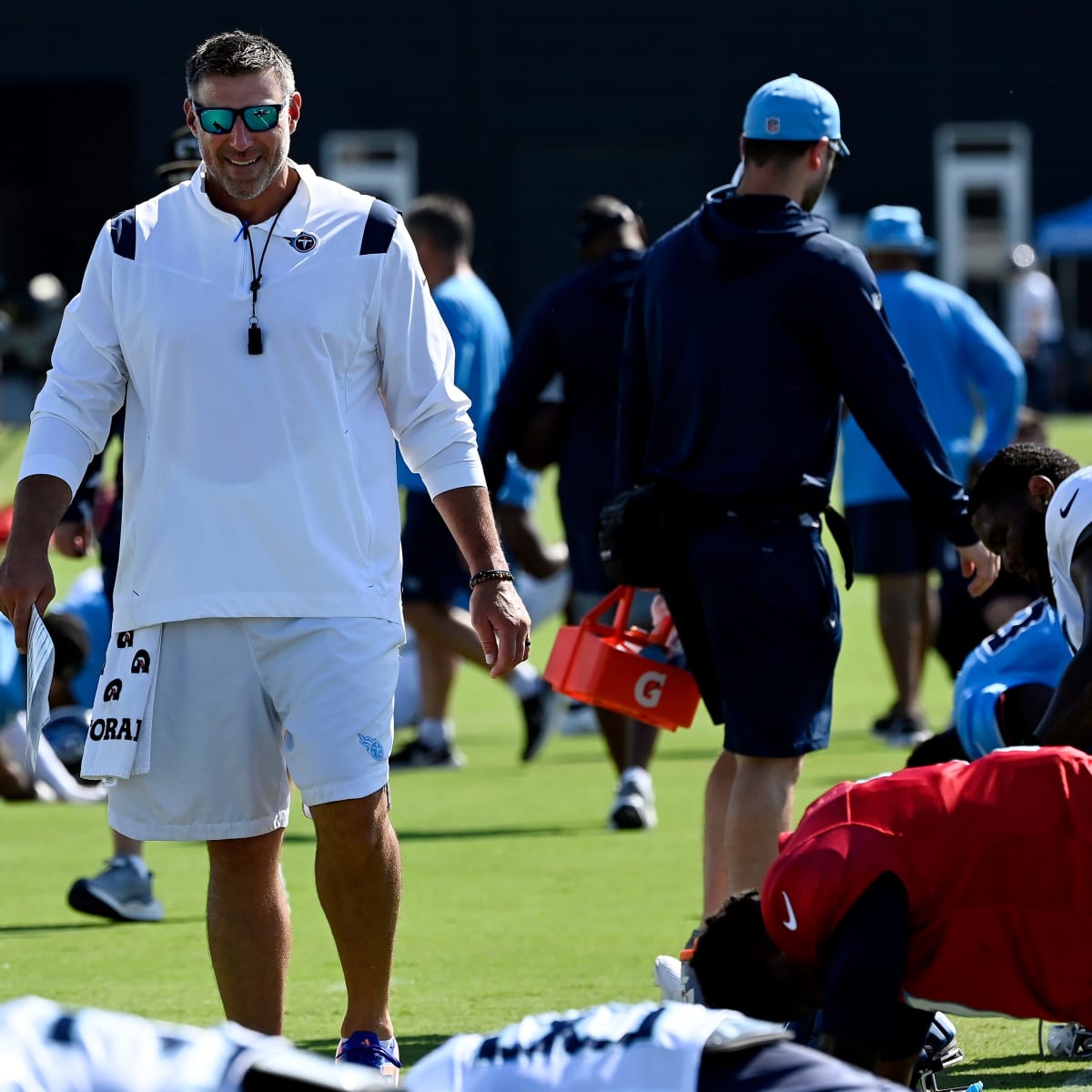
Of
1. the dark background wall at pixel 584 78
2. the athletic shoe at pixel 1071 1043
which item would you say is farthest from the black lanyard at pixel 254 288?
the dark background wall at pixel 584 78

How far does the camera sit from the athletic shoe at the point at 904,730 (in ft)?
32.6

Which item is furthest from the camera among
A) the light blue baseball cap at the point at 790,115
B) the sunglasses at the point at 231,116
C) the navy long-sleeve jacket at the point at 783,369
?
the light blue baseball cap at the point at 790,115

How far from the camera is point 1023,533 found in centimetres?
523

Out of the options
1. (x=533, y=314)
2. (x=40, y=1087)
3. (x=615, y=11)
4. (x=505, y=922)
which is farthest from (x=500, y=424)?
(x=615, y=11)

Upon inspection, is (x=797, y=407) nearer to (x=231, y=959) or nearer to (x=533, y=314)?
(x=231, y=959)

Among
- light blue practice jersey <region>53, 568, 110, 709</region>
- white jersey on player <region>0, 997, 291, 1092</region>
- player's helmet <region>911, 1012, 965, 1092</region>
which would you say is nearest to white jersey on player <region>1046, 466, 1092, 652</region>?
player's helmet <region>911, 1012, 965, 1092</region>

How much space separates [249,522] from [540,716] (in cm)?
568

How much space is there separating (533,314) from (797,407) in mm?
2971

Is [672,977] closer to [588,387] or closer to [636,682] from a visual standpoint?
[636,682]

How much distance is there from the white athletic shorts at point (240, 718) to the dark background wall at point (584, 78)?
29533mm

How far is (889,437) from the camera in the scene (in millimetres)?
5441

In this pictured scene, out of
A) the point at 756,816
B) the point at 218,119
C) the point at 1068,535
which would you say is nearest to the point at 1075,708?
the point at 1068,535

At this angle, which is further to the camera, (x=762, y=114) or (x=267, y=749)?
(x=762, y=114)

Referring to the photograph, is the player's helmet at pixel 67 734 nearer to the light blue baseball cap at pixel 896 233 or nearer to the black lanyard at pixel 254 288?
the light blue baseball cap at pixel 896 233
